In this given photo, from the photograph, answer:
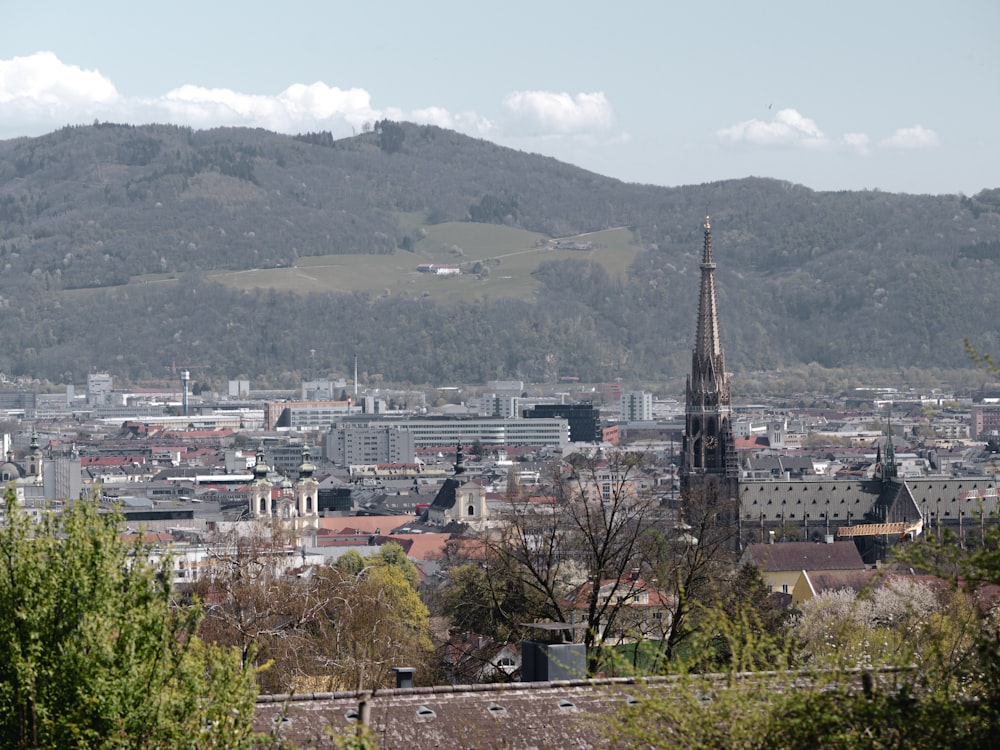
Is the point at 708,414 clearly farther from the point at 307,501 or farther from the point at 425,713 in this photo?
the point at 425,713

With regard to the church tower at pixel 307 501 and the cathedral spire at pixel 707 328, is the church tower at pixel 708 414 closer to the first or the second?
the cathedral spire at pixel 707 328

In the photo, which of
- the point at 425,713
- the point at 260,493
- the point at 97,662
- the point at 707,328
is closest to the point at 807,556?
the point at 707,328

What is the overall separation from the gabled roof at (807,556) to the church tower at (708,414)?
1954 centimetres

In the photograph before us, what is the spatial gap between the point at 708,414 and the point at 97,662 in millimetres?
94813

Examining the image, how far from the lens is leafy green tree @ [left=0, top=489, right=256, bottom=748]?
17359 millimetres

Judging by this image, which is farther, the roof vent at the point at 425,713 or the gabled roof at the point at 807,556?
the gabled roof at the point at 807,556

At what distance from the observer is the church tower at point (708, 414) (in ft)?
359

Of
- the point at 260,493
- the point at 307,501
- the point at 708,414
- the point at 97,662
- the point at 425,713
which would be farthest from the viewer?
the point at 307,501

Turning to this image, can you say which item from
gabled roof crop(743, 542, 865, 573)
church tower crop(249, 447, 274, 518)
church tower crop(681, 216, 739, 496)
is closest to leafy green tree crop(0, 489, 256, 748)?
gabled roof crop(743, 542, 865, 573)

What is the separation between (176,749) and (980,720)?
20.1ft

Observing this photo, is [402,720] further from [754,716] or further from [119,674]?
[754,716]

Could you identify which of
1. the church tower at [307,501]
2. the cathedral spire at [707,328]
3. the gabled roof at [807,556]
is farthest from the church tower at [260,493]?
the gabled roof at [807,556]

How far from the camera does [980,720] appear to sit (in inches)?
593

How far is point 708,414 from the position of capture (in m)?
111
